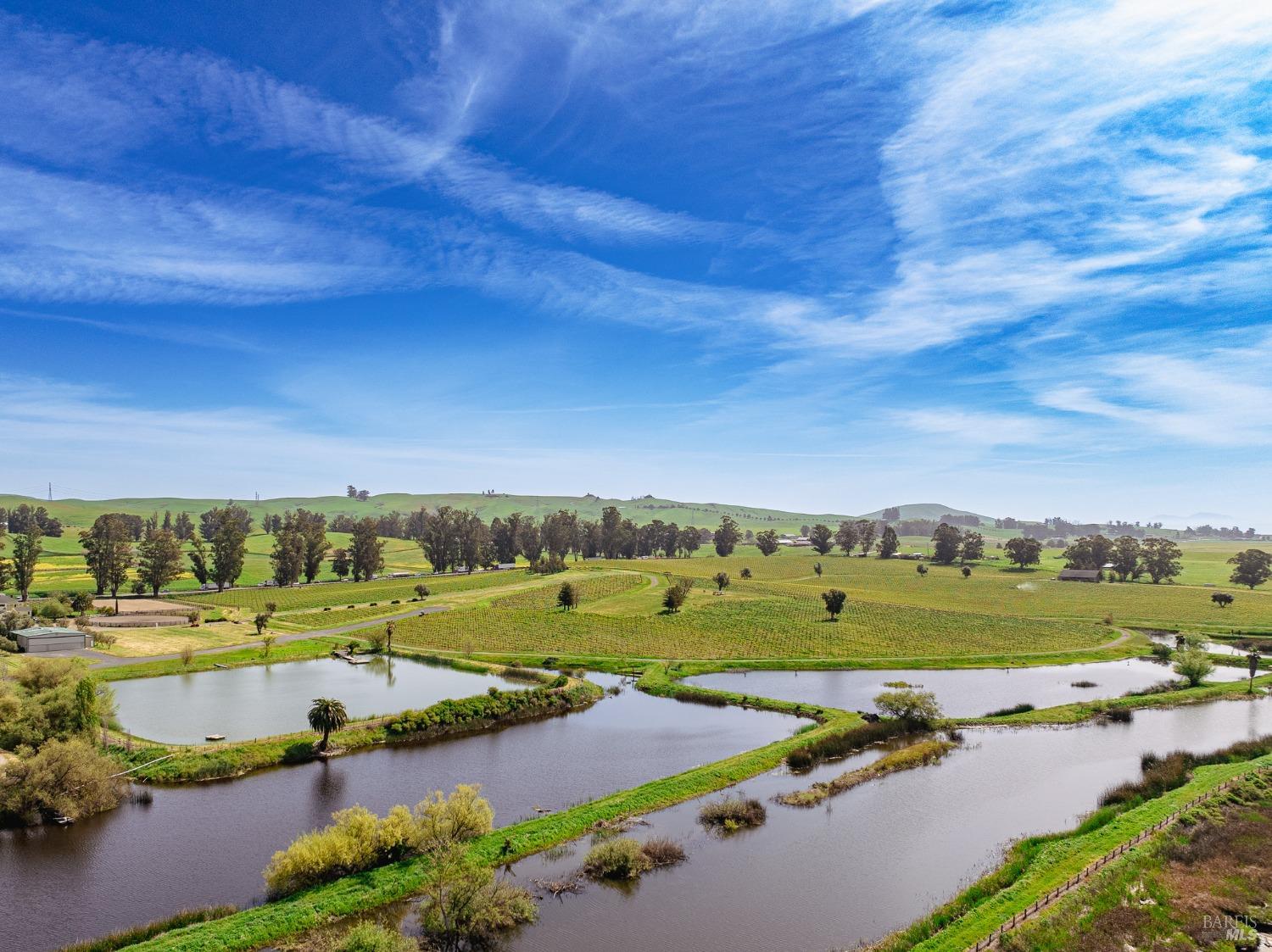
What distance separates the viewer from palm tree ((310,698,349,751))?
44.3m

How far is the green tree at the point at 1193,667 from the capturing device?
223 feet

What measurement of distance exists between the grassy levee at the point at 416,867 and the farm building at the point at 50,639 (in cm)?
6804

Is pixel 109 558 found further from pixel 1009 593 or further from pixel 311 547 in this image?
pixel 1009 593

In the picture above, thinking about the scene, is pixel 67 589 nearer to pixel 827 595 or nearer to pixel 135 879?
pixel 135 879

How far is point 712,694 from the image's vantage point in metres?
61.7

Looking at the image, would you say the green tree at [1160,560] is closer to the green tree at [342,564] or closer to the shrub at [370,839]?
the shrub at [370,839]

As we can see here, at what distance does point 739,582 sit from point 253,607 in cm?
9496

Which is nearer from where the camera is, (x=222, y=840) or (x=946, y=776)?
(x=222, y=840)

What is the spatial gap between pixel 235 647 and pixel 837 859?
73471mm

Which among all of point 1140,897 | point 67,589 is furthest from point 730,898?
point 67,589

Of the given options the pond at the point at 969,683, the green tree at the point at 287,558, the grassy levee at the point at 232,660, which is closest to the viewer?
the pond at the point at 969,683

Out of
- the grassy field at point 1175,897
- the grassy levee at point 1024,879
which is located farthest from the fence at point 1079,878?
the grassy field at point 1175,897

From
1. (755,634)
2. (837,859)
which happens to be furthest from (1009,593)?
(837,859)

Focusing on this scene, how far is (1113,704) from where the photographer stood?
59344 mm
